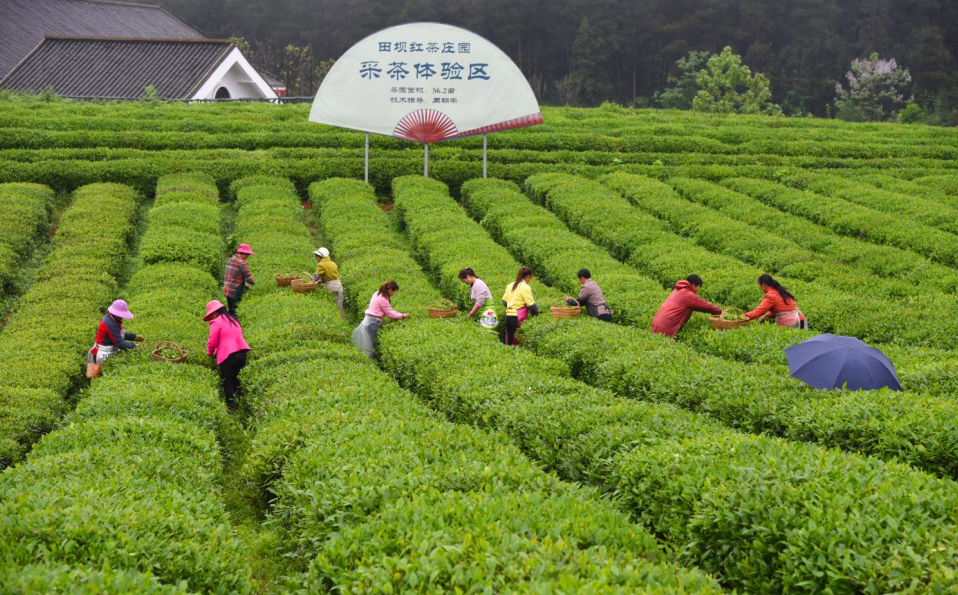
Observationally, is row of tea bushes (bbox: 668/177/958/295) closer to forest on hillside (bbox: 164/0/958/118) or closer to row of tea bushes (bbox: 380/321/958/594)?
row of tea bushes (bbox: 380/321/958/594)

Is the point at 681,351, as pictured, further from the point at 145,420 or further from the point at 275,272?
the point at 275,272

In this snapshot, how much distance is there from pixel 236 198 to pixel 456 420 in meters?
16.1

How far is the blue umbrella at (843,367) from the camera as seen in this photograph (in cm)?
946

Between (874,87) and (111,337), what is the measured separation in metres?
62.5

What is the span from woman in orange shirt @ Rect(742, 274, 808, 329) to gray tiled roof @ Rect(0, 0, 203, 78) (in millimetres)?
41568

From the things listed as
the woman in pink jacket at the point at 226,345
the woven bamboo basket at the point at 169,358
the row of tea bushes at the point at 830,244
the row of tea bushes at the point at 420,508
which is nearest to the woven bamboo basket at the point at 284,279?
the woman in pink jacket at the point at 226,345

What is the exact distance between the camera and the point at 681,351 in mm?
11703

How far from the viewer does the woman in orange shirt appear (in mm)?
13016

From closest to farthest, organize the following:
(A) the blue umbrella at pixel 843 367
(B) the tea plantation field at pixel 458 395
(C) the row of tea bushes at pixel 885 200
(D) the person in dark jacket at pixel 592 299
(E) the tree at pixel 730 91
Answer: (B) the tea plantation field at pixel 458 395
(A) the blue umbrella at pixel 843 367
(D) the person in dark jacket at pixel 592 299
(C) the row of tea bushes at pixel 885 200
(E) the tree at pixel 730 91

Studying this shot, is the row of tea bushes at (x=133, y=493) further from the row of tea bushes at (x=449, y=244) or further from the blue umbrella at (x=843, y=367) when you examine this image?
the blue umbrella at (x=843, y=367)

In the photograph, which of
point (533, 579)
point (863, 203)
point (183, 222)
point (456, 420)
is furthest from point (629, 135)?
point (533, 579)

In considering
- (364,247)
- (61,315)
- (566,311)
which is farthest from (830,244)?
(61,315)

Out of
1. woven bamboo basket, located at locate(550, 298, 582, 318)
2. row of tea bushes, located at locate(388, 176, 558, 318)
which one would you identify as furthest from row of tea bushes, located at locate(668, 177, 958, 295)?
row of tea bushes, located at locate(388, 176, 558, 318)

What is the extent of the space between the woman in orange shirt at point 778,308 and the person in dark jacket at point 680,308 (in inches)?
23.6
